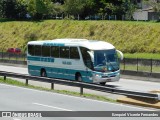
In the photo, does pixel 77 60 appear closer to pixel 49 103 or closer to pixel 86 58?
pixel 86 58

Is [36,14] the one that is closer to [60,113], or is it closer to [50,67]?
[50,67]

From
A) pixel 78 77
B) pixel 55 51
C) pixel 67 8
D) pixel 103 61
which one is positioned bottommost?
pixel 78 77

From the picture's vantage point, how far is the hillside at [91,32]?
54562 millimetres

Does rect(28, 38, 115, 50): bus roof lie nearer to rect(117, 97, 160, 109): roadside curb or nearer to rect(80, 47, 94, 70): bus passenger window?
rect(80, 47, 94, 70): bus passenger window

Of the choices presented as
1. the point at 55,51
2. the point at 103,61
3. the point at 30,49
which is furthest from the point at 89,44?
the point at 30,49

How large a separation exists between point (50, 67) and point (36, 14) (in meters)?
47.4

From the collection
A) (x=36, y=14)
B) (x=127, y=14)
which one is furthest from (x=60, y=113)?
(x=36, y=14)

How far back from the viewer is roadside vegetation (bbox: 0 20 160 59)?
177ft

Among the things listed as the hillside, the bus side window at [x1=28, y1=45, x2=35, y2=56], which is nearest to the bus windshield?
the bus side window at [x1=28, y1=45, x2=35, y2=56]

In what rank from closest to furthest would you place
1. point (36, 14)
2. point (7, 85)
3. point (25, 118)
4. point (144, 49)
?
point (25, 118), point (7, 85), point (144, 49), point (36, 14)

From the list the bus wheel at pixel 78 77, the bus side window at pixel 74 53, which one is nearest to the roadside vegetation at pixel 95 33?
the bus side window at pixel 74 53

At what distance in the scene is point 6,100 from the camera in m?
20.5

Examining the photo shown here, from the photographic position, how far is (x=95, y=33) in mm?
62188

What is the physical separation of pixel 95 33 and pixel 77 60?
3289 centimetres
